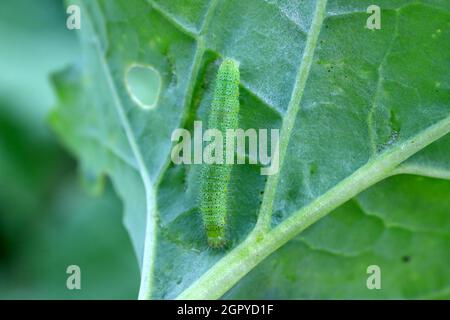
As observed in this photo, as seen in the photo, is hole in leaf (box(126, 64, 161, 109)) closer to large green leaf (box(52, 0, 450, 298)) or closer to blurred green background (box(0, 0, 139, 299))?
large green leaf (box(52, 0, 450, 298))

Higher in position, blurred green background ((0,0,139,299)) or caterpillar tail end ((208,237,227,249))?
blurred green background ((0,0,139,299))

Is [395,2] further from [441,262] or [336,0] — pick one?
[441,262]

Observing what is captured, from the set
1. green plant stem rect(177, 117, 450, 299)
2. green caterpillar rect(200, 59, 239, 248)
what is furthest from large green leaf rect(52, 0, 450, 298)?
green caterpillar rect(200, 59, 239, 248)

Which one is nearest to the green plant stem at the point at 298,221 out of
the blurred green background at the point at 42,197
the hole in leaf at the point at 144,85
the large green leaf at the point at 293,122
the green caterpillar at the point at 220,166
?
the large green leaf at the point at 293,122

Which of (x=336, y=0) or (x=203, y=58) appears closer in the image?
(x=336, y=0)
